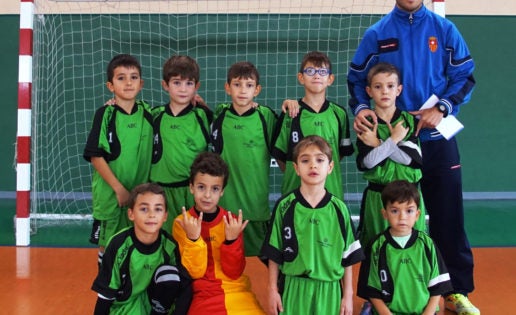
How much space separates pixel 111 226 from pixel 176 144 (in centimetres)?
62

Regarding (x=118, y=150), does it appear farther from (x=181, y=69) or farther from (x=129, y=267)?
(x=129, y=267)

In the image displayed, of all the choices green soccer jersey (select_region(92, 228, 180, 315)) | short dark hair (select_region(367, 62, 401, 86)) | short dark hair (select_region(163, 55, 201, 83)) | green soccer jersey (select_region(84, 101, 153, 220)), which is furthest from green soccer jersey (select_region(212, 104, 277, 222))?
short dark hair (select_region(367, 62, 401, 86))

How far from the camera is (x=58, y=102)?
5875mm

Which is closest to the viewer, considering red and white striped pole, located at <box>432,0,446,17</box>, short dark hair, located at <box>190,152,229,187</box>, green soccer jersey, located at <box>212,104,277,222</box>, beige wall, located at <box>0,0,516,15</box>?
short dark hair, located at <box>190,152,229,187</box>

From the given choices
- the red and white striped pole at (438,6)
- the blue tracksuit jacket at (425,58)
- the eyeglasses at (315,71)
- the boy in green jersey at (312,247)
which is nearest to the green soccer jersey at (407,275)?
the boy in green jersey at (312,247)

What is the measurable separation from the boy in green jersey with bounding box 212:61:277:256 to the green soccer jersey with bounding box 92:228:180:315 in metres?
0.57

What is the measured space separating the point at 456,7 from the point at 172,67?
15.6ft

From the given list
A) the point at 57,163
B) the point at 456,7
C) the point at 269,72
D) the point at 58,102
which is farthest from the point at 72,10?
the point at 456,7

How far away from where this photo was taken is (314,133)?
2799mm

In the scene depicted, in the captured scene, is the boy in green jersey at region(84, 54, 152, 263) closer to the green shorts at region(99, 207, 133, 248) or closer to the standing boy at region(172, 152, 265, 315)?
the green shorts at region(99, 207, 133, 248)

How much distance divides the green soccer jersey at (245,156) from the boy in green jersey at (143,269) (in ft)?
1.75

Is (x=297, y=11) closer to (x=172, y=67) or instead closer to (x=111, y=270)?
(x=172, y=67)

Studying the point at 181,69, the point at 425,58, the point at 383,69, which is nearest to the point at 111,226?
the point at 181,69

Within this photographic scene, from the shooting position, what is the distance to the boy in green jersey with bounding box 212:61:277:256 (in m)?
2.88
